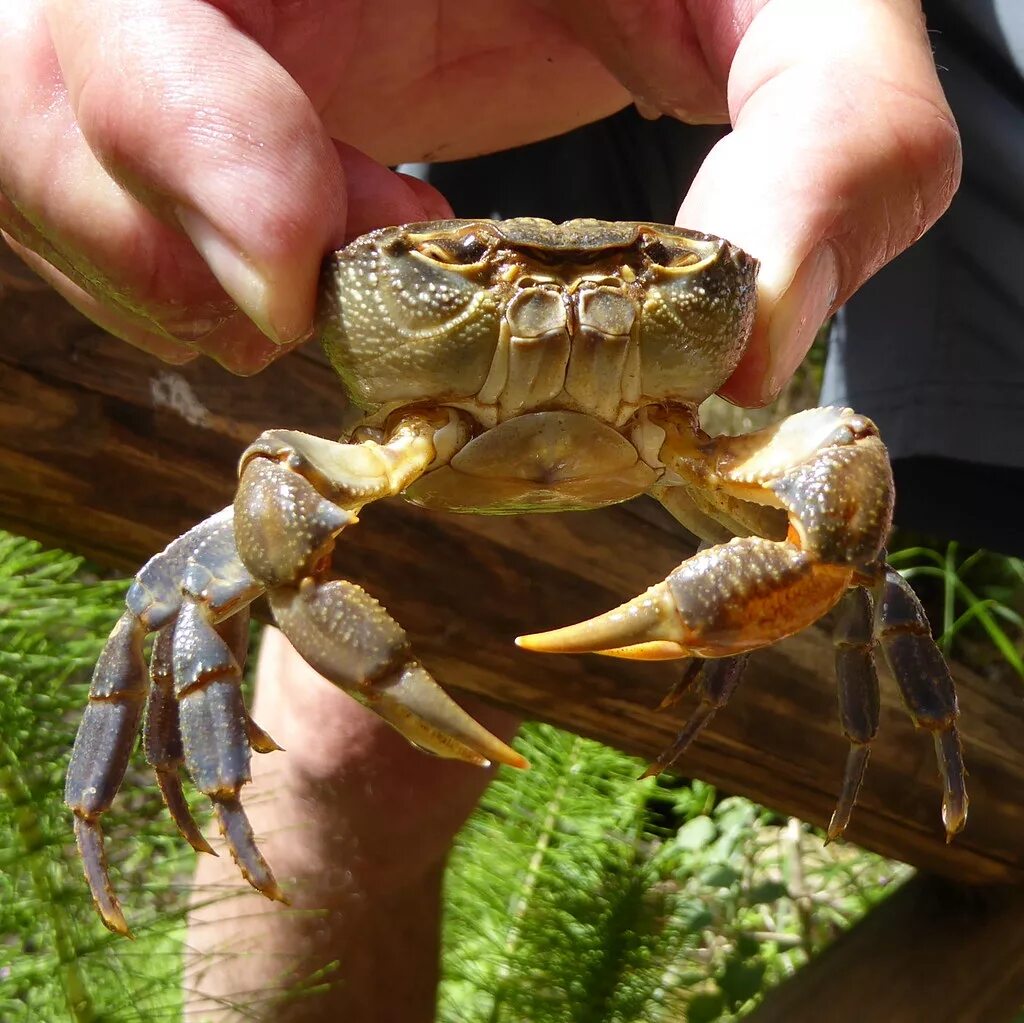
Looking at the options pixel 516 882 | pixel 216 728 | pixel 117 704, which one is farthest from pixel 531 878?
pixel 216 728

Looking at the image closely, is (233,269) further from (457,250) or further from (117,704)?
(117,704)

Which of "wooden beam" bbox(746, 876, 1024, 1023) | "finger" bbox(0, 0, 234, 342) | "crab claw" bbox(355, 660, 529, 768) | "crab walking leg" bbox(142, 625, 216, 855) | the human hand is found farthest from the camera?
"wooden beam" bbox(746, 876, 1024, 1023)

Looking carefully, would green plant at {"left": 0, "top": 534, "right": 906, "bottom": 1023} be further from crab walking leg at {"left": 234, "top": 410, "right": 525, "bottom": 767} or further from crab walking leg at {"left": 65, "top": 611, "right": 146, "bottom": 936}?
crab walking leg at {"left": 234, "top": 410, "right": 525, "bottom": 767}

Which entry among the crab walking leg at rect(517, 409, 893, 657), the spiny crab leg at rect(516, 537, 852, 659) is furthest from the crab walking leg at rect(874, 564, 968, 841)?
the spiny crab leg at rect(516, 537, 852, 659)

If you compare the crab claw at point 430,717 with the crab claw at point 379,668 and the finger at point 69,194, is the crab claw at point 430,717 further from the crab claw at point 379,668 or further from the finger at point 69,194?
the finger at point 69,194

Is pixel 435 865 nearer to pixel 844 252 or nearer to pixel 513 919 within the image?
pixel 513 919

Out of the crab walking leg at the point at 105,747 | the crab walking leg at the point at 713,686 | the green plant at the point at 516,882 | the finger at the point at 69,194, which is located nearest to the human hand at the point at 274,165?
the finger at the point at 69,194

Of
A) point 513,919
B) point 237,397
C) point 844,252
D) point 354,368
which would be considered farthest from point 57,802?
point 844,252
